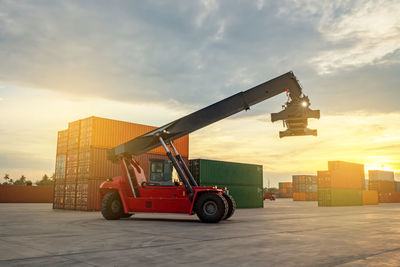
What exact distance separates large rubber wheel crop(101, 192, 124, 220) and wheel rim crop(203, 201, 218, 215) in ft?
13.6

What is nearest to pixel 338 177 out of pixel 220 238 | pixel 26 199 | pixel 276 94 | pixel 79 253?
pixel 276 94

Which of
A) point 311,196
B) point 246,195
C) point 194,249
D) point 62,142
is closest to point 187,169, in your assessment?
point 194,249

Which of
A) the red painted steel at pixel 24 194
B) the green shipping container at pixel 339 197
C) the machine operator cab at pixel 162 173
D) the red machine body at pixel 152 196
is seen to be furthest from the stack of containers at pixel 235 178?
the red painted steel at pixel 24 194

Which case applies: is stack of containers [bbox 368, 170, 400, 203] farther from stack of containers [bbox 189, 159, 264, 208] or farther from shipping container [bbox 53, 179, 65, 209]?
shipping container [bbox 53, 179, 65, 209]

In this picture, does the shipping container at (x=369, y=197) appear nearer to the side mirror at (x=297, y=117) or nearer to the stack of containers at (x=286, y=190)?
the side mirror at (x=297, y=117)

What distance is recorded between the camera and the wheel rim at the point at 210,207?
1347 cm

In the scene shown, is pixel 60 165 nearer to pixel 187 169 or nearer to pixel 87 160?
pixel 87 160

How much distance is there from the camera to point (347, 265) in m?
5.61

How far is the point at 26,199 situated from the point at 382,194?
5571cm

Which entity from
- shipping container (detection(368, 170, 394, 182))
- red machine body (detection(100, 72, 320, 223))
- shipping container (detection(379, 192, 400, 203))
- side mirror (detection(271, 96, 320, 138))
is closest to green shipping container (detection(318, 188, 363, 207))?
shipping container (detection(379, 192, 400, 203))

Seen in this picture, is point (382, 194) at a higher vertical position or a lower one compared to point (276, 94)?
lower

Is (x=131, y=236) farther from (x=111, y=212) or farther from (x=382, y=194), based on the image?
(x=382, y=194)

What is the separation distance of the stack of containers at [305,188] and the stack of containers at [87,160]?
160 ft

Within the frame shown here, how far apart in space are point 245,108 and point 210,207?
4.18 meters
